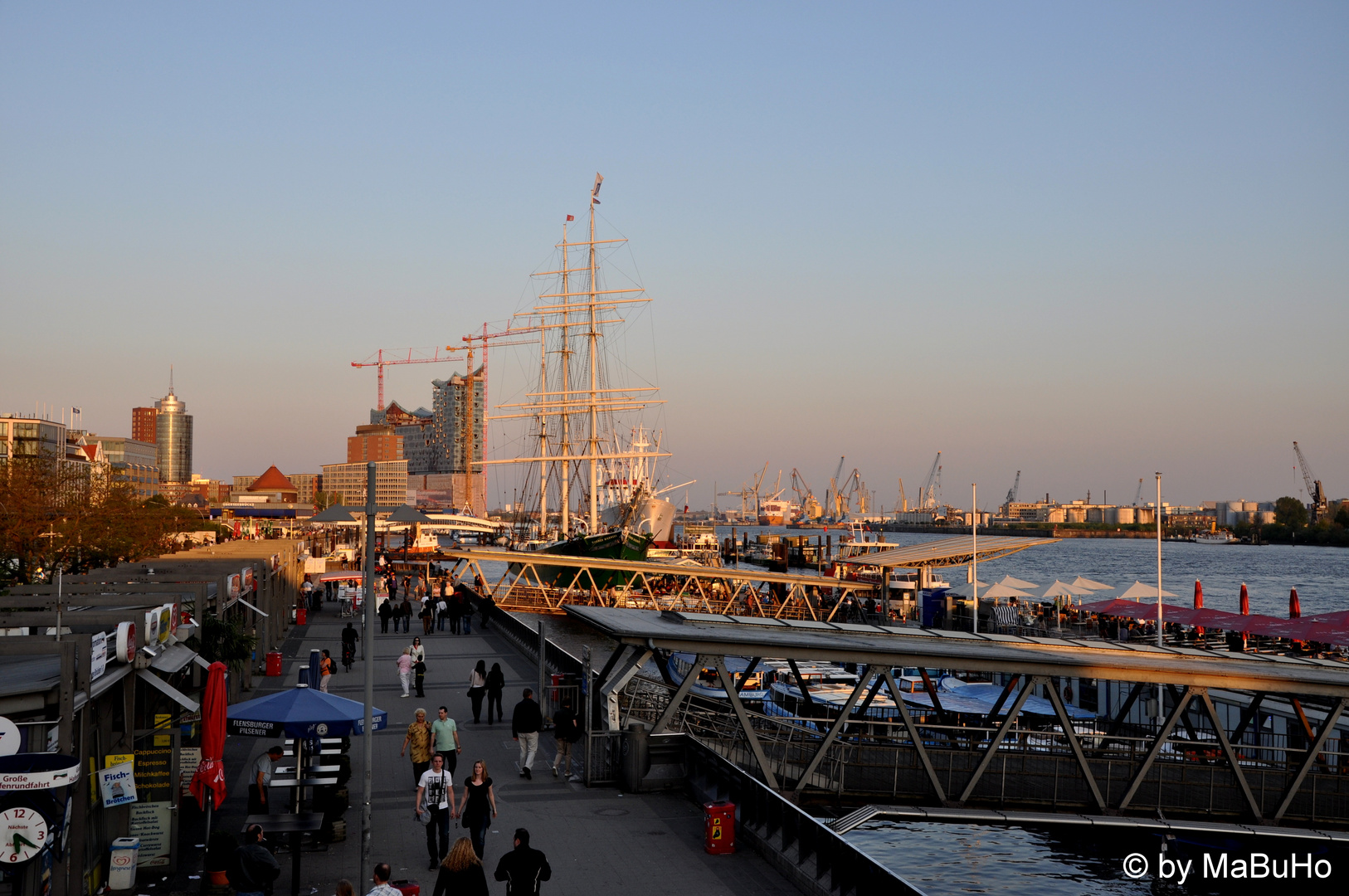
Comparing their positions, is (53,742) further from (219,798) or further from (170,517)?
(170,517)

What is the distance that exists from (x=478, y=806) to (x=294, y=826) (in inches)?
85.1

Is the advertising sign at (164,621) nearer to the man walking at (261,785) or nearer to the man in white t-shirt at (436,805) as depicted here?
the man walking at (261,785)

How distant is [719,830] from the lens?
44.9 ft

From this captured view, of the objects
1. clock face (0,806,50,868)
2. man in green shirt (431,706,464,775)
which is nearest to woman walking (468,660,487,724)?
man in green shirt (431,706,464,775)

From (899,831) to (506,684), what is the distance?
10.5m

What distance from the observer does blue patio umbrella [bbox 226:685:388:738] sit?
47.6 feet

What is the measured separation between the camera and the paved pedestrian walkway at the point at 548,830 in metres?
12.7

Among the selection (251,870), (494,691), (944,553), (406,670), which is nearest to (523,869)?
(251,870)

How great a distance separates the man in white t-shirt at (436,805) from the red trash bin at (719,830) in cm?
324

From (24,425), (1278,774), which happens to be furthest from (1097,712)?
(24,425)

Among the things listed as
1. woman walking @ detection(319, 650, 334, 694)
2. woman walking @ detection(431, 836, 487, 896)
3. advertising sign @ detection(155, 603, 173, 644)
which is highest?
advertising sign @ detection(155, 603, 173, 644)

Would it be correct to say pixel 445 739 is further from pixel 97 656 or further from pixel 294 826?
pixel 97 656

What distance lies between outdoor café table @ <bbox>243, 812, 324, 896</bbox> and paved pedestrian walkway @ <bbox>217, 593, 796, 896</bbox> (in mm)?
350

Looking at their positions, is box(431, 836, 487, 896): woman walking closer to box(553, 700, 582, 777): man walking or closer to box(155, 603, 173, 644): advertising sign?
box(155, 603, 173, 644): advertising sign
